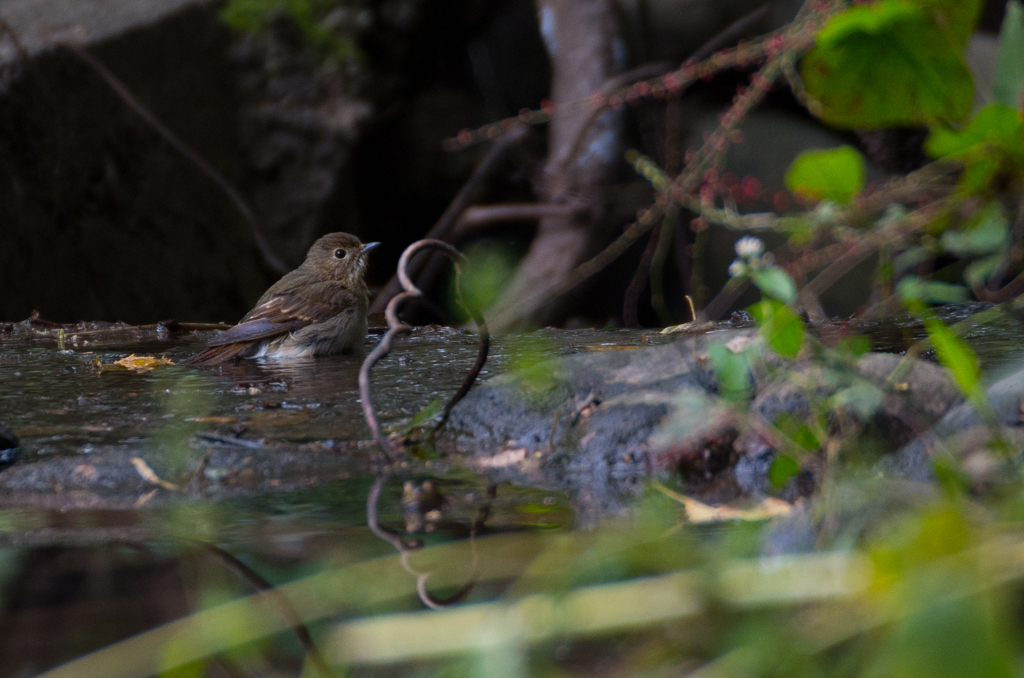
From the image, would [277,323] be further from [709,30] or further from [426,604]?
[709,30]

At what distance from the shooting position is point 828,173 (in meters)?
1.19

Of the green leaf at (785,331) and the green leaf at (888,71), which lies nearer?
the green leaf at (888,71)

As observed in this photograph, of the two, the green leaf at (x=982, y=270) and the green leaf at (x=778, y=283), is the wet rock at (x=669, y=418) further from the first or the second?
the green leaf at (x=982, y=270)

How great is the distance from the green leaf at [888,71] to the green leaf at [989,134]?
5cm

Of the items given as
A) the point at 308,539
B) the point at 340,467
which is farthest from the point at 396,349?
the point at 308,539

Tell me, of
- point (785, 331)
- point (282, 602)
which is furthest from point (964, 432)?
point (282, 602)

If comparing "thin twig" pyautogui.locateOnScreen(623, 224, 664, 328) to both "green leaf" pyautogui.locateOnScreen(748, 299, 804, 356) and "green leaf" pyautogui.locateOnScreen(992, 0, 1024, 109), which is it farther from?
"green leaf" pyautogui.locateOnScreen(992, 0, 1024, 109)

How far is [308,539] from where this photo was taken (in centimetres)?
171

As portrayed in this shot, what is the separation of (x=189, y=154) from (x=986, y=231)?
21.8ft

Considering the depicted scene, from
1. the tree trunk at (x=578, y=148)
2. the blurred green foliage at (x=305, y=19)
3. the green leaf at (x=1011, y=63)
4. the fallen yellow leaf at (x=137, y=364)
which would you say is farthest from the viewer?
the tree trunk at (x=578, y=148)

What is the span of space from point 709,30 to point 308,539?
699cm

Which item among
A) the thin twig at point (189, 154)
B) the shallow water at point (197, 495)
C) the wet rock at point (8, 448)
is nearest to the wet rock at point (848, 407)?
the shallow water at point (197, 495)

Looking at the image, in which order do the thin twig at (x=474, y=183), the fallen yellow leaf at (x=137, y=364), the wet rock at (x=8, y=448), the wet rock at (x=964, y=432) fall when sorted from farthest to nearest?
1. the thin twig at (x=474, y=183)
2. the fallen yellow leaf at (x=137, y=364)
3. the wet rock at (x=8, y=448)
4. the wet rock at (x=964, y=432)

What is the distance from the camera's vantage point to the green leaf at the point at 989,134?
104cm
